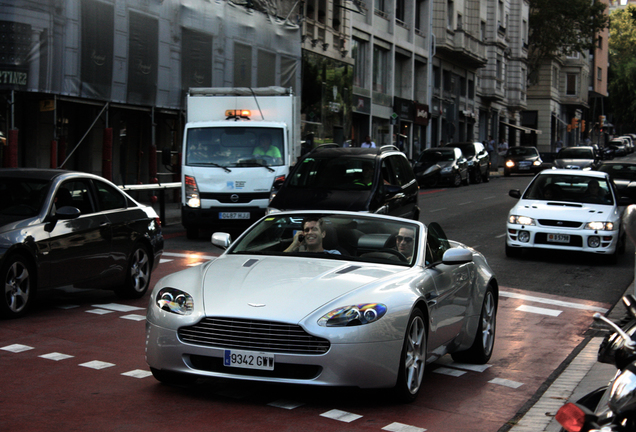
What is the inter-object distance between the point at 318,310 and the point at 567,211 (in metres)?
10.4

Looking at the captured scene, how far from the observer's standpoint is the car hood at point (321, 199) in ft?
46.9

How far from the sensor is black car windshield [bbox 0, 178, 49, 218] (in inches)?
364

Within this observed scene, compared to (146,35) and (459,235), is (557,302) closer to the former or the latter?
(459,235)

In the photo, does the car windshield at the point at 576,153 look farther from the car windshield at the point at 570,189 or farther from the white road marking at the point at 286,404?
the white road marking at the point at 286,404

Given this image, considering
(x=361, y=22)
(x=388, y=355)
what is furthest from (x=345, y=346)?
(x=361, y=22)

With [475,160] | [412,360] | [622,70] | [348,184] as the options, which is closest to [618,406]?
[412,360]

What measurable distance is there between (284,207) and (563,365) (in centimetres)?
747

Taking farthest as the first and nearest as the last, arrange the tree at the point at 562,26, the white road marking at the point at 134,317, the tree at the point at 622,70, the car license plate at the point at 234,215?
the tree at the point at 622,70, the tree at the point at 562,26, the car license plate at the point at 234,215, the white road marking at the point at 134,317

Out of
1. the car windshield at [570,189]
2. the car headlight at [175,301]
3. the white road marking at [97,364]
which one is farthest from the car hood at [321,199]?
the car headlight at [175,301]

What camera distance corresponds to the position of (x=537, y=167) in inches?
1860

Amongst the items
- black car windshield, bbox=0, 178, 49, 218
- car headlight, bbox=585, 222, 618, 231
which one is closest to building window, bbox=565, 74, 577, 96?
car headlight, bbox=585, 222, 618, 231

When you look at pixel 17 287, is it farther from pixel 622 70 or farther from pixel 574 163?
pixel 622 70

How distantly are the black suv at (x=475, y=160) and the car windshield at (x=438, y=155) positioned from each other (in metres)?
2.20

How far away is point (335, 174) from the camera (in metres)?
15.3
